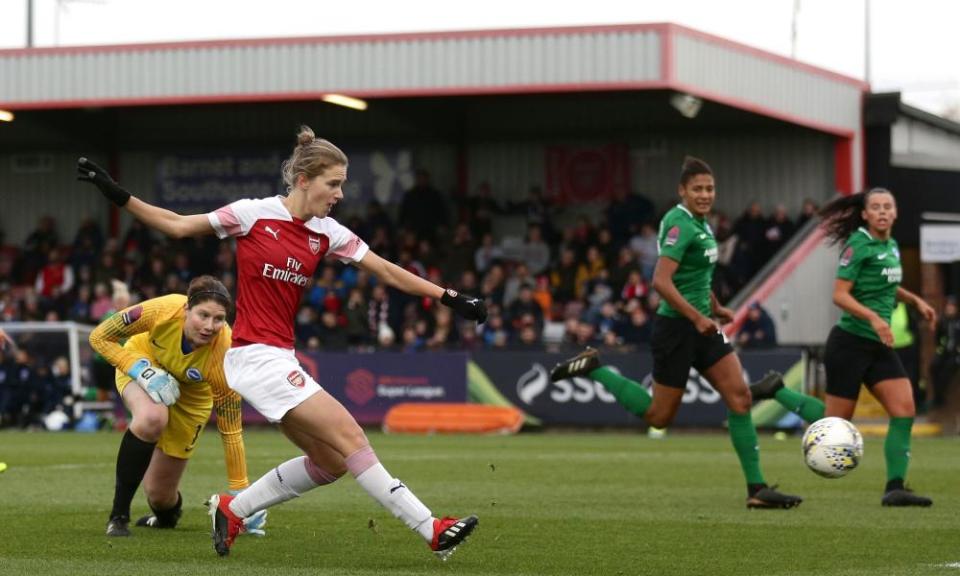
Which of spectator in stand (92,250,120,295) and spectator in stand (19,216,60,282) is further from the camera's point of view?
spectator in stand (19,216,60,282)

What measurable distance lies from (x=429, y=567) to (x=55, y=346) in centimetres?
1922

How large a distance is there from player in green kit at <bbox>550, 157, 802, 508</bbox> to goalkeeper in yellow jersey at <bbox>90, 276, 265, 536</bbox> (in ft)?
9.58

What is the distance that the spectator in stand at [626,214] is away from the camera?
29.1 m

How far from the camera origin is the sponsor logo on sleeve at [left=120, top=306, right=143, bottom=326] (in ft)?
30.8

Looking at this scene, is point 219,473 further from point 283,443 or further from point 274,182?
point 274,182

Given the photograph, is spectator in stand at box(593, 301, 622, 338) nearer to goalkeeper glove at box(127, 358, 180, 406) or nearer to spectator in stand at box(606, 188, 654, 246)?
spectator in stand at box(606, 188, 654, 246)

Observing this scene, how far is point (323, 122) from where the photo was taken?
110 feet

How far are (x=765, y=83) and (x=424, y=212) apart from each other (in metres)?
6.49

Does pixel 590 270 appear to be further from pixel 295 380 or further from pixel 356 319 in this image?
pixel 295 380

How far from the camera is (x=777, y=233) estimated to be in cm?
2759

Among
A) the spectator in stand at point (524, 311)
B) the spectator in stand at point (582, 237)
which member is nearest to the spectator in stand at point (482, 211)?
the spectator in stand at point (582, 237)

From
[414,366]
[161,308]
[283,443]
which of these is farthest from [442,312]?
[161,308]

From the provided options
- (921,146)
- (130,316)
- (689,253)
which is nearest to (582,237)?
(921,146)

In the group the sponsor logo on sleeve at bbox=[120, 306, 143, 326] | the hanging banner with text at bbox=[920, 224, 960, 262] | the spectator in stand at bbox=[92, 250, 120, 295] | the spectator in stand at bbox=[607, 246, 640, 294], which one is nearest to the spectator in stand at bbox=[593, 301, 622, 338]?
the spectator in stand at bbox=[607, 246, 640, 294]
